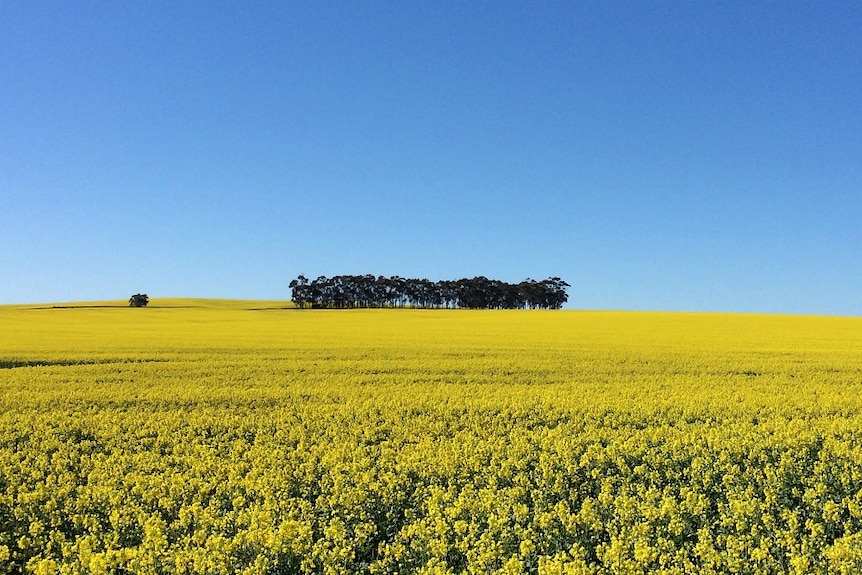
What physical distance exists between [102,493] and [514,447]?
5823 mm

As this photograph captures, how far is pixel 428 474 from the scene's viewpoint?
855 cm

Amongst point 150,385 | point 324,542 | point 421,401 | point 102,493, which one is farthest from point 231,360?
point 324,542

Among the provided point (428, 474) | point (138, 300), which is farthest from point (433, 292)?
point (428, 474)

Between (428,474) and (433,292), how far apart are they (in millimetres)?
122089

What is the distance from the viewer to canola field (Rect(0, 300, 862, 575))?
6.00 metres

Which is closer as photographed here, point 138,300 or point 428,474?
point 428,474

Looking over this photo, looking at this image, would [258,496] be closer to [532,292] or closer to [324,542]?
[324,542]

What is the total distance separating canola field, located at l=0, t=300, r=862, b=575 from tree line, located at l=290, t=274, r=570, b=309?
98.6 metres

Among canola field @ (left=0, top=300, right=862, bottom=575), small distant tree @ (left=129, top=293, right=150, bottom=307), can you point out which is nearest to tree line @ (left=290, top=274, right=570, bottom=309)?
small distant tree @ (left=129, top=293, right=150, bottom=307)

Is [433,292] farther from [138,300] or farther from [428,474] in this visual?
[428,474]

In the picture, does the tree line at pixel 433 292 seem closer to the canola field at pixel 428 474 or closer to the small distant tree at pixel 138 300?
the small distant tree at pixel 138 300

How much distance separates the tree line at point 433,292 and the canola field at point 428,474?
324 ft

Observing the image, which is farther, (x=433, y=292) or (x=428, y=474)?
(x=433, y=292)

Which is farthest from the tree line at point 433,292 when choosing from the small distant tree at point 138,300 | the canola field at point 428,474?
the canola field at point 428,474
